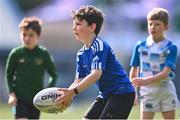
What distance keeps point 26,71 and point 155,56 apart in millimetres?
2056

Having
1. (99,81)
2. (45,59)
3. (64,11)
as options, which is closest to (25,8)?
(64,11)

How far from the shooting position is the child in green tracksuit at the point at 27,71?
10477mm

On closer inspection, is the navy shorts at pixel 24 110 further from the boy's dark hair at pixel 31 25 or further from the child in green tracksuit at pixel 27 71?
the boy's dark hair at pixel 31 25

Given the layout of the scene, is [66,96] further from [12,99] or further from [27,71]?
[27,71]

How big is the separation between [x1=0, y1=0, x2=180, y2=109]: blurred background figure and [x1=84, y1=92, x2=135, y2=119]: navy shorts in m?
15.9

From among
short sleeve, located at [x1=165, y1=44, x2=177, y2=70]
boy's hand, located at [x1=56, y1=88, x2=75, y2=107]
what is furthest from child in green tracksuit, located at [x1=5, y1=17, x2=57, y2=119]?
boy's hand, located at [x1=56, y1=88, x2=75, y2=107]

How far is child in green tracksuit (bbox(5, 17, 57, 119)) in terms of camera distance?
412 inches

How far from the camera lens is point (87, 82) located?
7773 mm

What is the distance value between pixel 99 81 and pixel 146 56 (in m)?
1.46

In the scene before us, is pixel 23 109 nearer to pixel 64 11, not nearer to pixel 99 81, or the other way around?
pixel 99 81

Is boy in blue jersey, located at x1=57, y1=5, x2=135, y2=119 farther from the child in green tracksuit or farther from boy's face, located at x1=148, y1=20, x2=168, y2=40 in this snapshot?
the child in green tracksuit

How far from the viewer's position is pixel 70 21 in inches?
1014

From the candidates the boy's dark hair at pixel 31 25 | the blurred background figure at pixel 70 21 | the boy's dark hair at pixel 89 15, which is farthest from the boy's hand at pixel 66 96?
the blurred background figure at pixel 70 21

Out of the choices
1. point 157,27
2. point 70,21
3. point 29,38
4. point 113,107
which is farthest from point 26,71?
point 70,21
